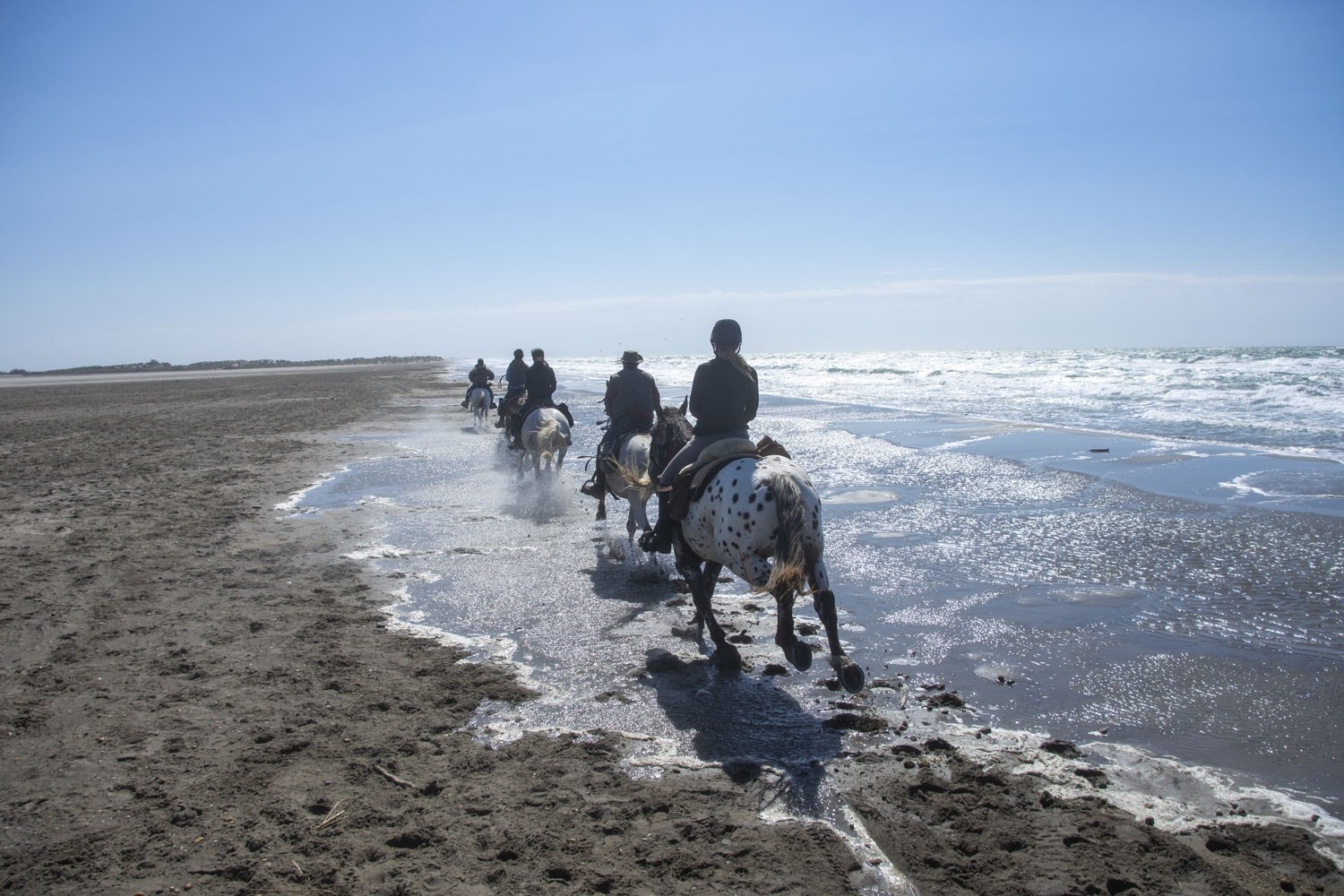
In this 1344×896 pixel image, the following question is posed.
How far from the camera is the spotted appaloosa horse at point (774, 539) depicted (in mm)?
5031

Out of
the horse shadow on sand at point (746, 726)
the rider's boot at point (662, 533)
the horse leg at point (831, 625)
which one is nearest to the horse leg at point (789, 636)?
the horse leg at point (831, 625)

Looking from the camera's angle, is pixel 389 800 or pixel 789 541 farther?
pixel 789 541

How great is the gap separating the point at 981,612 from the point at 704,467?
9.03ft

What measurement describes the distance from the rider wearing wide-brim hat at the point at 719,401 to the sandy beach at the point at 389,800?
1.92 metres

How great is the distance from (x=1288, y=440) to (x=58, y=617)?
21.4 metres


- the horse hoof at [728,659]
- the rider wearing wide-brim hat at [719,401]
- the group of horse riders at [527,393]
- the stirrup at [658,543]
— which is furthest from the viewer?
the group of horse riders at [527,393]

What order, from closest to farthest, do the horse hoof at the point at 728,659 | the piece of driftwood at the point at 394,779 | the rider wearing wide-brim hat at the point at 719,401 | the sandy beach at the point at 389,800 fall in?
1. the sandy beach at the point at 389,800
2. the piece of driftwood at the point at 394,779
3. the horse hoof at the point at 728,659
4. the rider wearing wide-brim hat at the point at 719,401

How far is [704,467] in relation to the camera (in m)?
5.88

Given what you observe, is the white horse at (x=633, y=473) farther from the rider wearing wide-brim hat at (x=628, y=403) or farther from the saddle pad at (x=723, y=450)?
the saddle pad at (x=723, y=450)

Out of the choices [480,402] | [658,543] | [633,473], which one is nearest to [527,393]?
[633,473]

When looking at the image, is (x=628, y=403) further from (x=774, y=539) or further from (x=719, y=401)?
(x=774, y=539)

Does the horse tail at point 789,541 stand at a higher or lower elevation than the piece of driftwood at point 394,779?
higher

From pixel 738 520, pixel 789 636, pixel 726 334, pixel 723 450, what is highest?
pixel 726 334

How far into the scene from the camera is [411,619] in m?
6.74
